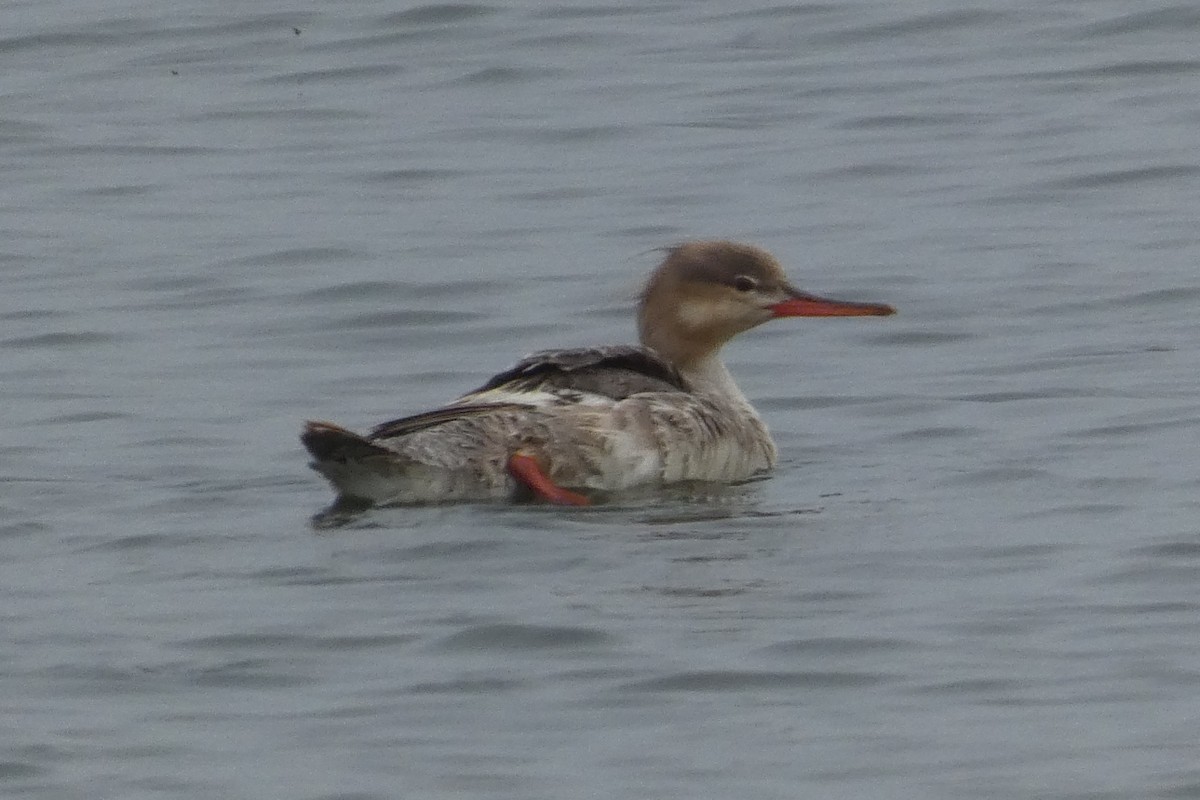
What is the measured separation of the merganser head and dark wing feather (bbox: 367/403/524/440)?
1.33 meters

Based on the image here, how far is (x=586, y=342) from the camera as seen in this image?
1184cm

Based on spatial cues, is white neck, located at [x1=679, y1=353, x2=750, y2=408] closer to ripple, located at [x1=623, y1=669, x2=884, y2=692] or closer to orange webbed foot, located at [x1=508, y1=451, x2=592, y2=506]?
orange webbed foot, located at [x1=508, y1=451, x2=592, y2=506]

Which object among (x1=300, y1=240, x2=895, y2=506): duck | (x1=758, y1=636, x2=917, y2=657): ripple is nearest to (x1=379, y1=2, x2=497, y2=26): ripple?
(x1=300, y1=240, x2=895, y2=506): duck

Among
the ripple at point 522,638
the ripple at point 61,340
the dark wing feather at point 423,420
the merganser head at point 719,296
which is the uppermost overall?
the merganser head at point 719,296

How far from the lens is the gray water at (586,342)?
7043 millimetres

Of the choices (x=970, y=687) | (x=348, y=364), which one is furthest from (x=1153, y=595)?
(x=348, y=364)

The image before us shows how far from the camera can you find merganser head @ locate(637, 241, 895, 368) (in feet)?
34.8

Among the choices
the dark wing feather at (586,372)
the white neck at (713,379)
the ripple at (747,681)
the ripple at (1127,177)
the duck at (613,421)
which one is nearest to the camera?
the ripple at (747,681)

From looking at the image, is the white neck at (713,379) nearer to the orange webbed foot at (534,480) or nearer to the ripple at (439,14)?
the orange webbed foot at (534,480)

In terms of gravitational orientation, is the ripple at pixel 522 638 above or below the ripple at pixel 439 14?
below

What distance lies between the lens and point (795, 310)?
10.6 metres

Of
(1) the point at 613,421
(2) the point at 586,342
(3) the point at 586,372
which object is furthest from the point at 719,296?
(2) the point at 586,342

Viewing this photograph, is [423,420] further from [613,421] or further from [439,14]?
[439,14]

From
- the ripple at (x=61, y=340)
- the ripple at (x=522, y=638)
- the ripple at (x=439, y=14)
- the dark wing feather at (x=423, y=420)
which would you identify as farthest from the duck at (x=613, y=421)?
the ripple at (x=439, y=14)
